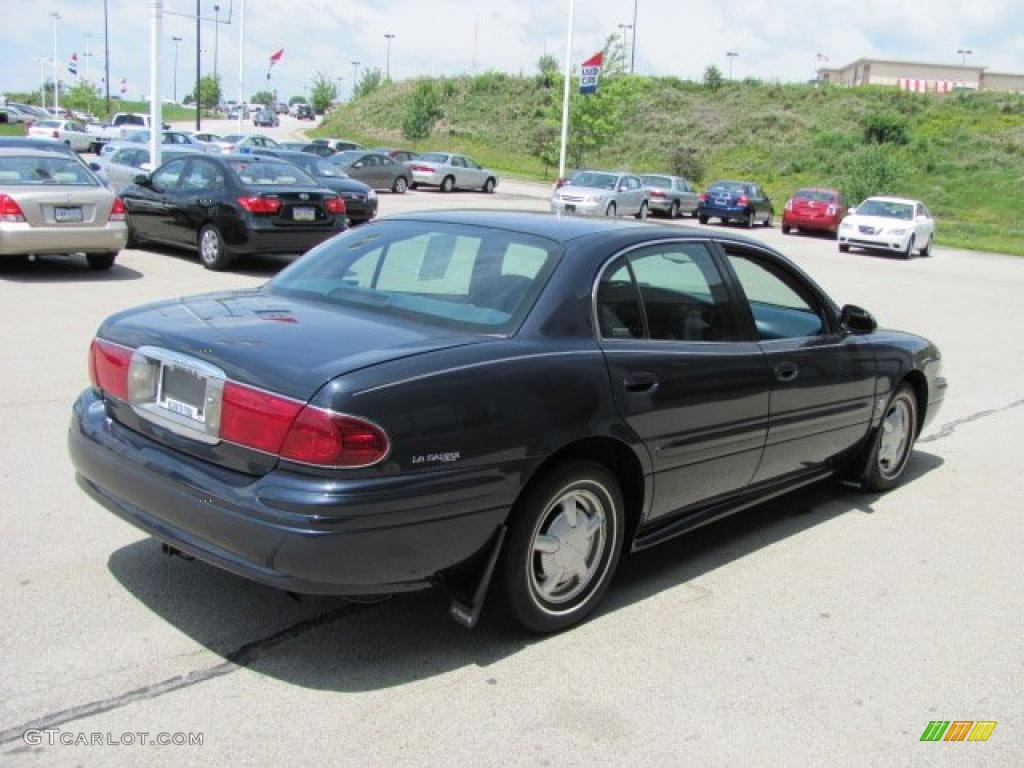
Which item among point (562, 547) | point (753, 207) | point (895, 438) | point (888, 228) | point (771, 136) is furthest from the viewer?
point (771, 136)

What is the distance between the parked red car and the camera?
33.1 m

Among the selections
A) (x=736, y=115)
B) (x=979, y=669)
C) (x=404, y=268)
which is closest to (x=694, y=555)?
(x=979, y=669)

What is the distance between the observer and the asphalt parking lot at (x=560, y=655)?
330 cm

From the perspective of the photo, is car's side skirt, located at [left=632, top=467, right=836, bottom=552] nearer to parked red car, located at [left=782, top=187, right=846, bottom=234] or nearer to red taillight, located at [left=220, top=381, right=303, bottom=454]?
red taillight, located at [left=220, top=381, right=303, bottom=454]

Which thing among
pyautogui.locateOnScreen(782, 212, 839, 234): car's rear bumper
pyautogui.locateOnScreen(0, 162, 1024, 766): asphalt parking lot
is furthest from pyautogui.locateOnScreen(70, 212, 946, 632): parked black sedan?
pyautogui.locateOnScreen(782, 212, 839, 234): car's rear bumper

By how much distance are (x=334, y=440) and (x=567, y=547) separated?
1.14 m

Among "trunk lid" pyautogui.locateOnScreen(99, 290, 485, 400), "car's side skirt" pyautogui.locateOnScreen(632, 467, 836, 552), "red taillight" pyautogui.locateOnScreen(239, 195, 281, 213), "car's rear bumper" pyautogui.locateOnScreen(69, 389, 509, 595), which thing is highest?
"red taillight" pyautogui.locateOnScreen(239, 195, 281, 213)

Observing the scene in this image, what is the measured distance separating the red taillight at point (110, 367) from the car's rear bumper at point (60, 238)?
9.02m

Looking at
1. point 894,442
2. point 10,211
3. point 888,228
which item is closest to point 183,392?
point 894,442

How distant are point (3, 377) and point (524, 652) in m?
5.50

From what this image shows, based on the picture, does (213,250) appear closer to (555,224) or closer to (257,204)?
(257,204)

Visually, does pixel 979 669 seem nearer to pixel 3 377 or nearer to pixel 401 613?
pixel 401 613

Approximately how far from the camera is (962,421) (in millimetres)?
8508

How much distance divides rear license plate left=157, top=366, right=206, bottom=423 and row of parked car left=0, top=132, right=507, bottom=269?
381 inches
